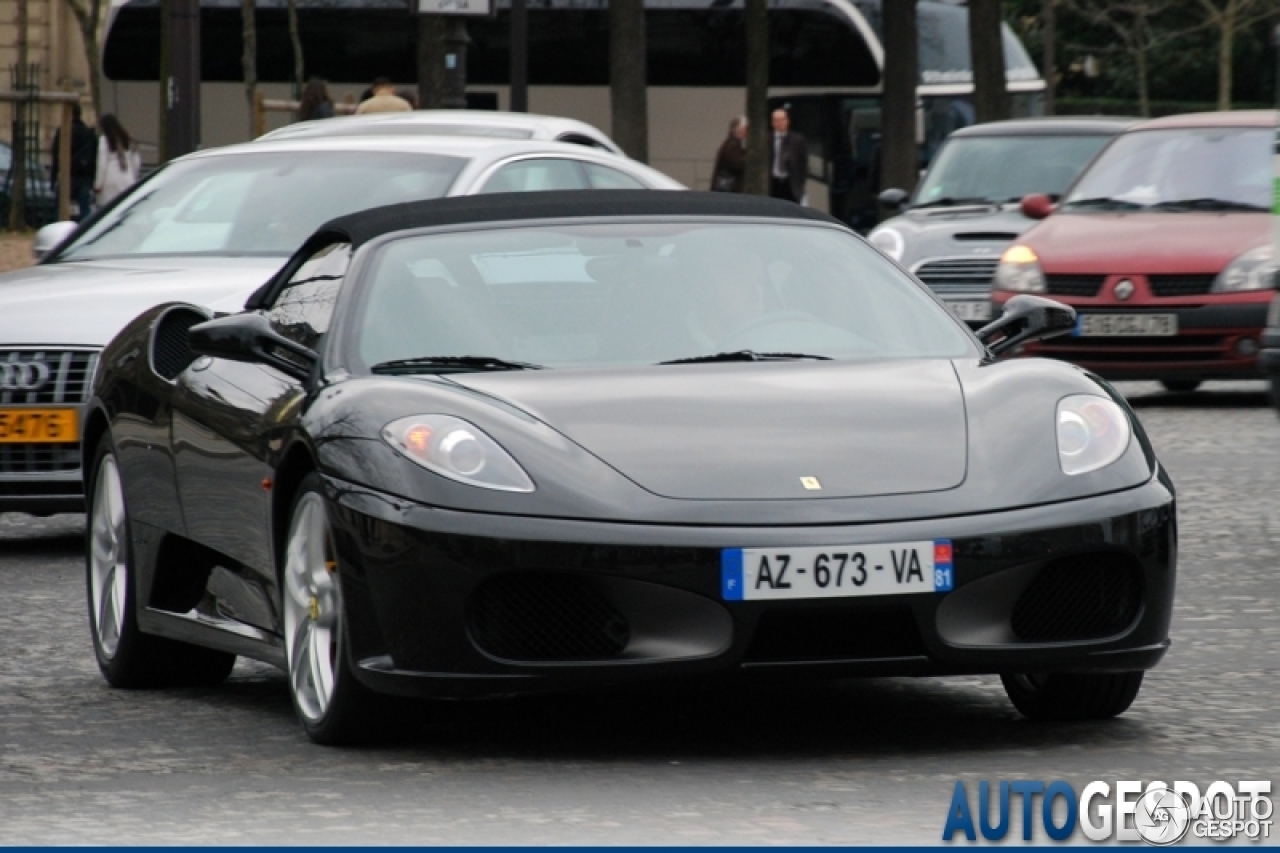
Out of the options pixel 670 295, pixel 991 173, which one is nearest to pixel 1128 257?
pixel 991 173

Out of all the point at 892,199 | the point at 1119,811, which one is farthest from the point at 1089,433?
the point at 892,199

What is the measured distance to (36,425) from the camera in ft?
34.2

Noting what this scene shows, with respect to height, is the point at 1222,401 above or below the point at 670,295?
below

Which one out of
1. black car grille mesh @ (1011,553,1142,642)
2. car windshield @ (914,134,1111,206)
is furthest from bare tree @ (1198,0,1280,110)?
black car grille mesh @ (1011,553,1142,642)

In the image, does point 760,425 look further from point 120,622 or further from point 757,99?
point 757,99

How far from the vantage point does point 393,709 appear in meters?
6.07

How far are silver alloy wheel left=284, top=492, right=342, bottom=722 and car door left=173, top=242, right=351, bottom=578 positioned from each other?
0.66 ft

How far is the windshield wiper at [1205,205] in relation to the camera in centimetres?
1658

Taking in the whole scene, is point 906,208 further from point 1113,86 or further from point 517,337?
point 1113,86

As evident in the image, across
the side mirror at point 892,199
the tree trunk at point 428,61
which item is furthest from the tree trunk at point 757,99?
the side mirror at point 892,199

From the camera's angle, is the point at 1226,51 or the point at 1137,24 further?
the point at 1137,24

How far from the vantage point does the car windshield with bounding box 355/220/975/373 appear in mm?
6559

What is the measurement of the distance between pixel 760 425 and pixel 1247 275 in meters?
10.4

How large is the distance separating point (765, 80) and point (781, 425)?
27716 millimetres
